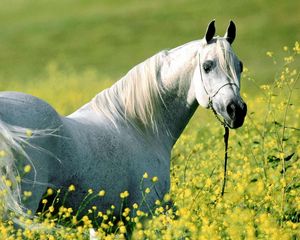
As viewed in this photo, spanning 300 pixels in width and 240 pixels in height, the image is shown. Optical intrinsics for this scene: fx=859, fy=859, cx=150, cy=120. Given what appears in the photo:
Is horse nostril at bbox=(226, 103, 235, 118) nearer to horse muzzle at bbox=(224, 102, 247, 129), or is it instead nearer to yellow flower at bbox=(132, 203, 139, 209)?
horse muzzle at bbox=(224, 102, 247, 129)

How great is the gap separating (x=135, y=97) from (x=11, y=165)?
1.46 metres

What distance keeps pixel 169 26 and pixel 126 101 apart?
1109 inches

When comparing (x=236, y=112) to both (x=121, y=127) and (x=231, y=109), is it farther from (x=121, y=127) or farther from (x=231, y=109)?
(x=121, y=127)

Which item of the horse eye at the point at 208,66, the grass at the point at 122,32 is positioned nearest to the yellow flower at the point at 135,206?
the horse eye at the point at 208,66

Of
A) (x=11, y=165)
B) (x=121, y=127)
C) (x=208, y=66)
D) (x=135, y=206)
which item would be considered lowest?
(x=135, y=206)

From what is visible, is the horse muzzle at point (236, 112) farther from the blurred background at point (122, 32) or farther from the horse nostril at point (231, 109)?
the blurred background at point (122, 32)

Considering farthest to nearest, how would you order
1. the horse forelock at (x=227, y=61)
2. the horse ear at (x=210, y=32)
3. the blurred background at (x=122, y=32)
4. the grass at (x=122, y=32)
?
the grass at (x=122, y=32) → the blurred background at (x=122, y=32) → the horse ear at (x=210, y=32) → the horse forelock at (x=227, y=61)

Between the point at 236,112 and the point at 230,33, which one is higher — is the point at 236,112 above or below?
below

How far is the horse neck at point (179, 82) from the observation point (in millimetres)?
6500

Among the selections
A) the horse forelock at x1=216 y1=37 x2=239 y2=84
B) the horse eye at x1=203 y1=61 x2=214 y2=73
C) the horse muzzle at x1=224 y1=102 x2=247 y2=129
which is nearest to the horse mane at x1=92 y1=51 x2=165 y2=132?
the horse eye at x1=203 y1=61 x2=214 y2=73

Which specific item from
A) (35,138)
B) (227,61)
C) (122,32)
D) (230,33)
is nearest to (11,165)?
(35,138)

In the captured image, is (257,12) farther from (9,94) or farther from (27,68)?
(9,94)

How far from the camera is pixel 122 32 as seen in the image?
1341 inches

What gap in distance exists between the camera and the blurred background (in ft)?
101
